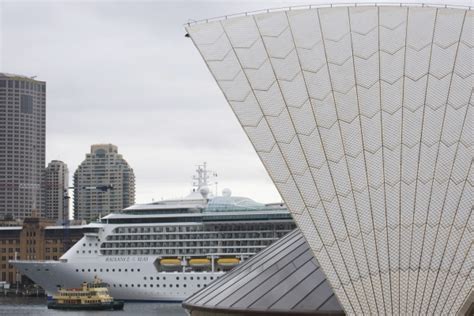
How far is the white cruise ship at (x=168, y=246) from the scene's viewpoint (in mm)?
91688

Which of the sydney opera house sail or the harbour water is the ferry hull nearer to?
the harbour water

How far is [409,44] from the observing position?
2700 centimetres

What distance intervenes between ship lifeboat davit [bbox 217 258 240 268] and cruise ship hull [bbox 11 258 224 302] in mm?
834

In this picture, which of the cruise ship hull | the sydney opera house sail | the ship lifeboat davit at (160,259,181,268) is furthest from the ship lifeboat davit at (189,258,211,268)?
the sydney opera house sail

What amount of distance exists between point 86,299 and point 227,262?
486 inches

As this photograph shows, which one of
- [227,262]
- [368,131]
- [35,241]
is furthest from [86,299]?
[368,131]

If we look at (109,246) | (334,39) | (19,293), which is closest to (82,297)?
(109,246)

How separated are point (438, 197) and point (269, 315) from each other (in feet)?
15.1

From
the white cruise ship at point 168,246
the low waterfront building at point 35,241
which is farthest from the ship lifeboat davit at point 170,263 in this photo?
the low waterfront building at point 35,241

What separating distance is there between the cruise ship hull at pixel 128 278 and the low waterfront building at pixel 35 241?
25.9 metres

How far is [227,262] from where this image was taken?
91.9 meters

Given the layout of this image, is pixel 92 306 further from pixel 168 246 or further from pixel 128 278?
pixel 168 246

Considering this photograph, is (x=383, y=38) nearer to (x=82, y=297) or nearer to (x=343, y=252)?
(x=343, y=252)

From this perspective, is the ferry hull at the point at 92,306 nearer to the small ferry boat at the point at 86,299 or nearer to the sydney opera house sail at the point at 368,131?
the small ferry boat at the point at 86,299
